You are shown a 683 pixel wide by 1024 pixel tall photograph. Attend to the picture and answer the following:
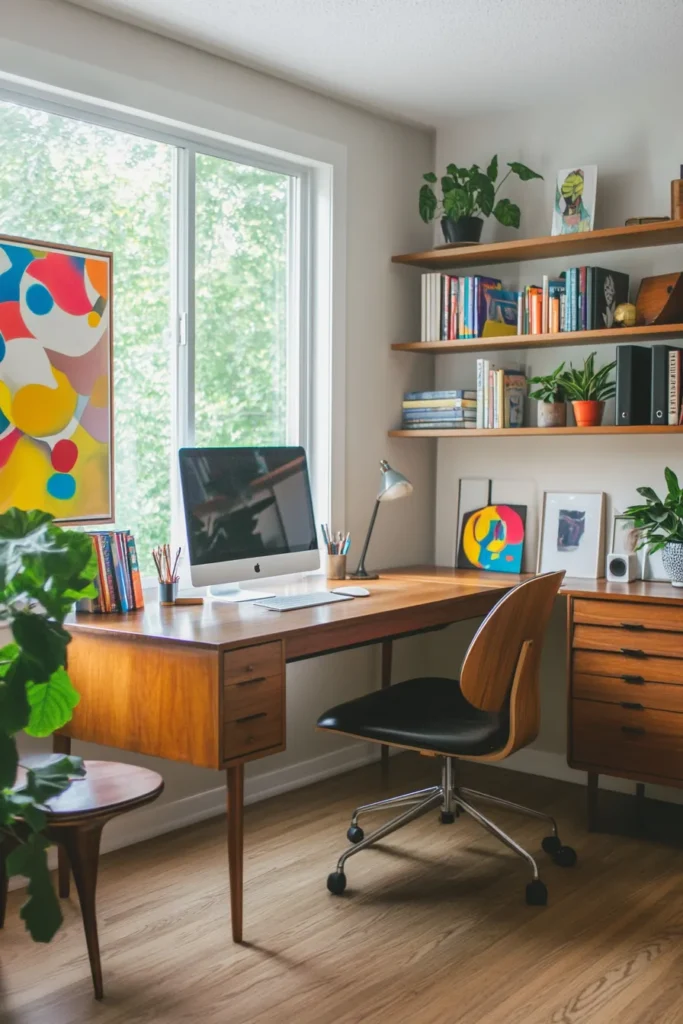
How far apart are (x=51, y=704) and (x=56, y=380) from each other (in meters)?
1.28

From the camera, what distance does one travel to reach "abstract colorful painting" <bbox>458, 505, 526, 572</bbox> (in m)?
4.18

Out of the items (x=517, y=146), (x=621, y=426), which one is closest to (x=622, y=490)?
(x=621, y=426)

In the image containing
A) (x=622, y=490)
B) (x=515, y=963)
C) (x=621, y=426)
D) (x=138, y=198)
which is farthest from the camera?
(x=622, y=490)

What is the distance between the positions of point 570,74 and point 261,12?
45.0 inches

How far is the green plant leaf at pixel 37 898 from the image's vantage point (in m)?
1.85

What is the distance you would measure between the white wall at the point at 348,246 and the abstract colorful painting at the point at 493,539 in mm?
227

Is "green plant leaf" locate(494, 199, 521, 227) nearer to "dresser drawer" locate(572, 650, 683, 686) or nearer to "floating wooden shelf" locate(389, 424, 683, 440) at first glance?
"floating wooden shelf" locate(389, 424, 683, 440)

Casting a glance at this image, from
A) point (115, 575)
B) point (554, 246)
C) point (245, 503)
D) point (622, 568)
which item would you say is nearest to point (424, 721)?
point (245, 503)

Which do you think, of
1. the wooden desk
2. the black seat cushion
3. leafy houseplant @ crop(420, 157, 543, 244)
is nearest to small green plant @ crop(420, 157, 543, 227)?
leafy houseplant @ crop(420, 157, 543, 244)

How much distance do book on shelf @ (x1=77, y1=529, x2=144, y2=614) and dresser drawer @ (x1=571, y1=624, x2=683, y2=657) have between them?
1.38m

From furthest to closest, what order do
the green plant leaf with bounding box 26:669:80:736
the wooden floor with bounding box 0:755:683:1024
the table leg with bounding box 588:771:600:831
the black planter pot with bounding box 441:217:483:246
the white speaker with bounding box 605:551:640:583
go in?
the black planter pot with bounding box 441:217:483:246, the white speaker with bounding box 605:551:640:583, the table leg with bounding box 588:771:600:831, the wooden floor with bounding box 0:755:683:1024, the green plant leaf with bounding box 26:669:80:736

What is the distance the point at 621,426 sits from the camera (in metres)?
3.70

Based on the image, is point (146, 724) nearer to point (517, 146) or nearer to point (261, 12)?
point (261, 12)

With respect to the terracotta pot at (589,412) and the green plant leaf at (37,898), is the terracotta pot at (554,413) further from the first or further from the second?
the green plant leaf at (37,898)
